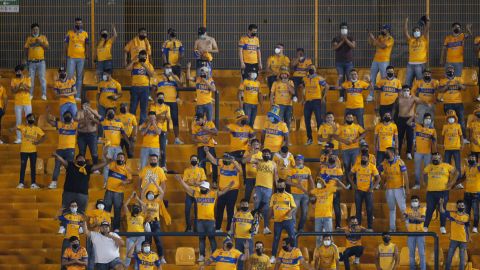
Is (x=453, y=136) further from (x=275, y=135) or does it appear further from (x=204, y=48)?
(x=204, y=48)

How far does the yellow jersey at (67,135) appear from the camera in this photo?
34.0 metres

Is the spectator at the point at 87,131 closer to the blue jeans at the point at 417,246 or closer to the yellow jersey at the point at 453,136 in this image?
the blue jeans at the point at 417,246

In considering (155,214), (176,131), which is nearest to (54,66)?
(176,131)

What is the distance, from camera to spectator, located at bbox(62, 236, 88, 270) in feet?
99.5

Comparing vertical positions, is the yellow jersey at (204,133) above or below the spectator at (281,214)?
above

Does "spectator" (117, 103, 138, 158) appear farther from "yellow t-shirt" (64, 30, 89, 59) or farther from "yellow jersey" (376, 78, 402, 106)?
"yellow jersey" (376, 78, 402, 106)

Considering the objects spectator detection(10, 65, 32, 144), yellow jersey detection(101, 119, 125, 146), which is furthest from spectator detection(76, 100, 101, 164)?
spectator detection(10, 65, 32, 144)

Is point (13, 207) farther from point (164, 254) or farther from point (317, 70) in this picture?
point (317, 70)

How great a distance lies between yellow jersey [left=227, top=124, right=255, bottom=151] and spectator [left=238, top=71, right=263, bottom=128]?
3.16 ft

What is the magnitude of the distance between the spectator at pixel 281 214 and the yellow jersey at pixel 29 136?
5.47 metres

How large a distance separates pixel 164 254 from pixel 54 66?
7.23 m

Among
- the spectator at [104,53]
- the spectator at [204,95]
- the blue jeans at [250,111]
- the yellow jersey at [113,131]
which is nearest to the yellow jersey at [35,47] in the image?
the spectator at [104,53]

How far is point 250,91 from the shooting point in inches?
1379

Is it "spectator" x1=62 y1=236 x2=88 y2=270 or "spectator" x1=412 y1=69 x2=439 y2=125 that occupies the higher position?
"spectator" x1=412 y1=69 x2=439 y2=125
